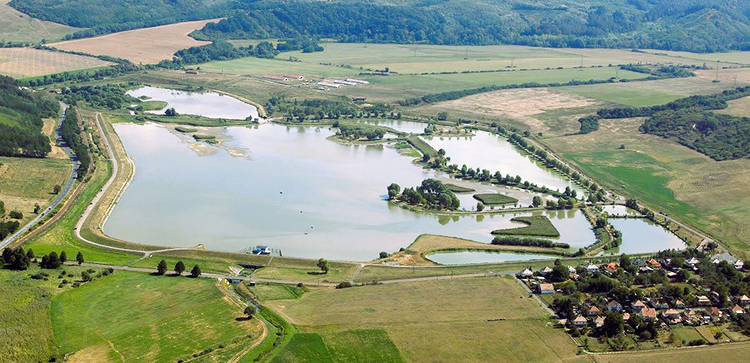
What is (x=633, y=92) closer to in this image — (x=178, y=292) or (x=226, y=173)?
(x=226, y=173)

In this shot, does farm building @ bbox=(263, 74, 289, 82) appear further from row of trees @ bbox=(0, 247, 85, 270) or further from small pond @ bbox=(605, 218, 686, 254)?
row of trees @ bbox=(0, 247, 85, 270)

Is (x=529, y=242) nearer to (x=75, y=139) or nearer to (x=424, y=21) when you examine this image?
(x=75, y=139)

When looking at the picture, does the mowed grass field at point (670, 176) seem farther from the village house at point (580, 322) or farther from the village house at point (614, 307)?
the village house at point (580, 322)

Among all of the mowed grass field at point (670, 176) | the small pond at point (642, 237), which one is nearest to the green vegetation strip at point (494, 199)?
the small pond at point (642, 237)

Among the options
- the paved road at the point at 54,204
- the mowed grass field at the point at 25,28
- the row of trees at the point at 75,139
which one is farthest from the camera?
the mowed grass field at the point at 25,28

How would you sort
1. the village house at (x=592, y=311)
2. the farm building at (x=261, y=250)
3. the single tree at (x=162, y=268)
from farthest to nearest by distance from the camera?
the farm building at (x=261, y=250), the single tree at (x=162, y=268), the village house at (x=592, y=311)

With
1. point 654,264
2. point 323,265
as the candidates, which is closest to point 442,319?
point 323,265

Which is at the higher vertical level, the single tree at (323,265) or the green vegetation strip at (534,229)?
the single tree at (323,265)

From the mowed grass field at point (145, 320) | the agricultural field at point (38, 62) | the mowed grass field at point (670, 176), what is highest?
the agricultural field at point (38, 62)
